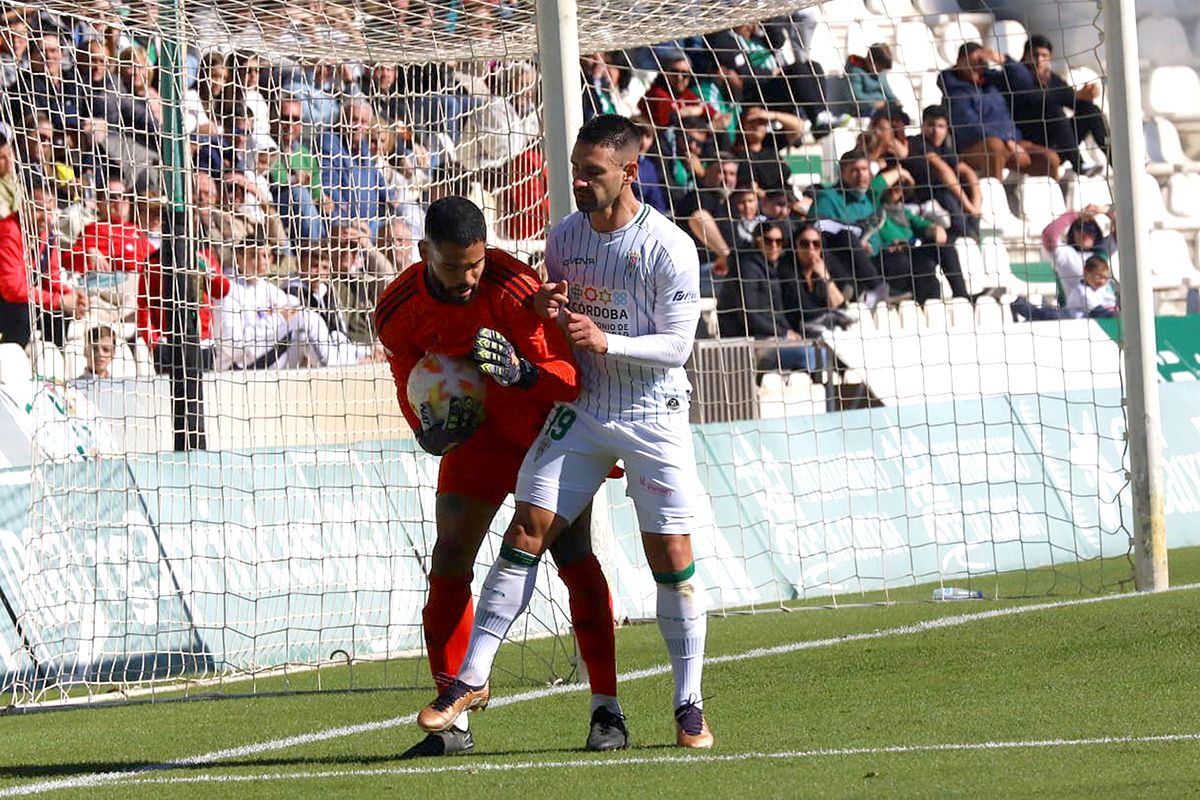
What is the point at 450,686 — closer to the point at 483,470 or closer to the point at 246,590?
the point at 483,470

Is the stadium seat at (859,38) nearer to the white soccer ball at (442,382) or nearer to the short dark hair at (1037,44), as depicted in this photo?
the short dark hair at (1037,44)

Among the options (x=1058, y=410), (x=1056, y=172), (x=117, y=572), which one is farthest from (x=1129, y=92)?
(x=117, y=572)

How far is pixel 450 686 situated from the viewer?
18.6ft

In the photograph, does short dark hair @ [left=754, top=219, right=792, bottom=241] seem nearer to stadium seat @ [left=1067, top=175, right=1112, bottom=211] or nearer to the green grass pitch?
stadium seat @ [left=1067, top=175, right=1112, bottom=211]

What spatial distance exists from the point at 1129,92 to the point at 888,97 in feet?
18.9

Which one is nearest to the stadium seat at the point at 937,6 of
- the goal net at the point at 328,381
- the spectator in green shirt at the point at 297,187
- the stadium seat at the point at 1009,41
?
the stadium seat at the point at 1009,41

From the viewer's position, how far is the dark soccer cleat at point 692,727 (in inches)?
227

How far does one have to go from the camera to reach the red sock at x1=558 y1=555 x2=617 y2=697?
19.7 feet

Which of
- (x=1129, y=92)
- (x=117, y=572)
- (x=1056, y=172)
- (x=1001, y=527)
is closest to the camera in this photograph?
(x=117, y=572)

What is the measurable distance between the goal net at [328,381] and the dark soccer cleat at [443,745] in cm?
236

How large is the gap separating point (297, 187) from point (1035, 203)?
707 cm

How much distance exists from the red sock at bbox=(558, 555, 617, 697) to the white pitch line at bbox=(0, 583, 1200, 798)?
1.10m

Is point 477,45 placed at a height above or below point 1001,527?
above

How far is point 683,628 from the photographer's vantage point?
19.2 ft
